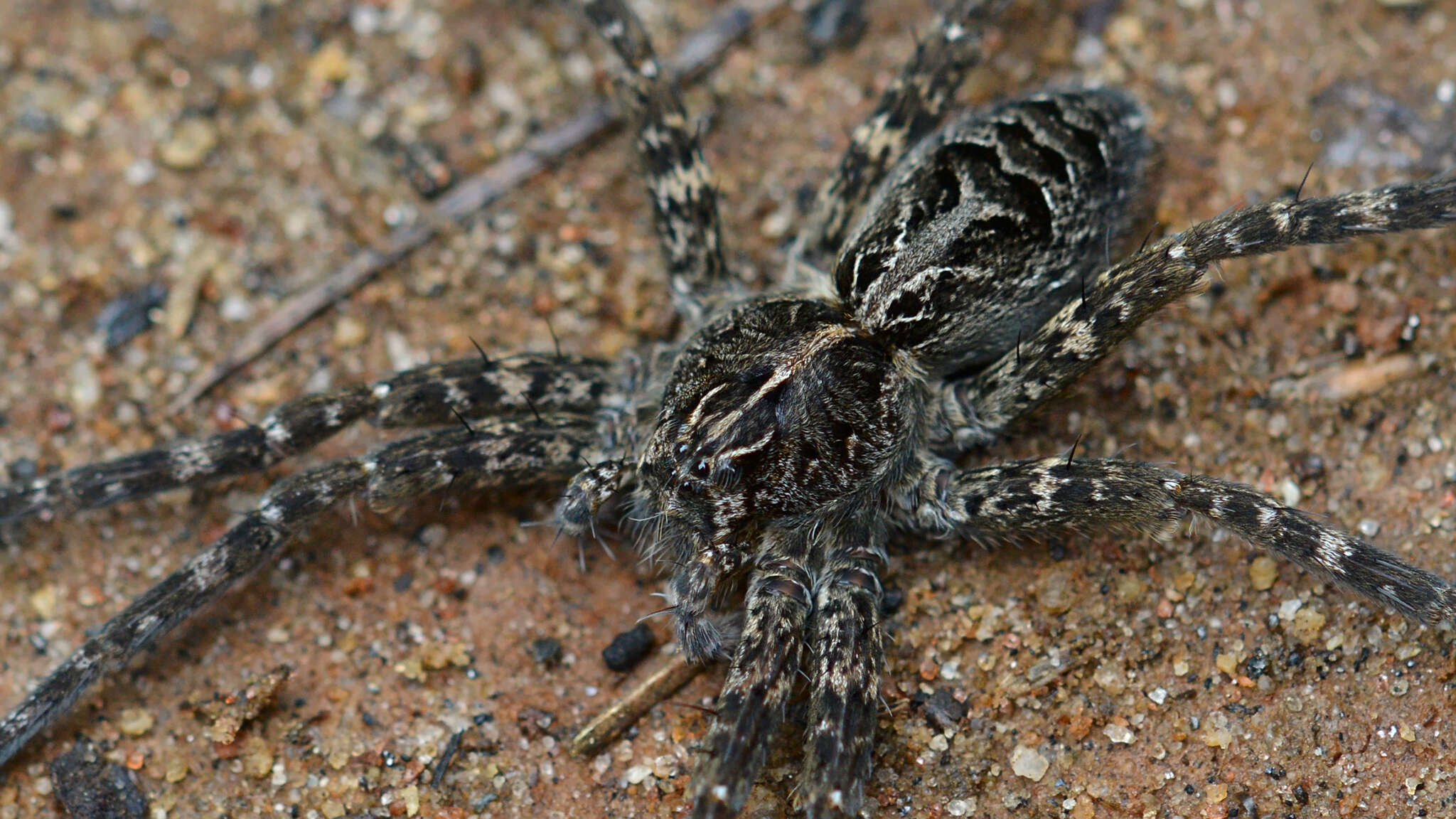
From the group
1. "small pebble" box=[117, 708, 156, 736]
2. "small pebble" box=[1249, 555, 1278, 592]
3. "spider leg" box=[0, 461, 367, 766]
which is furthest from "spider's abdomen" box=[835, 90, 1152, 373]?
"small pebble" box=[117, 708, 156, 736]

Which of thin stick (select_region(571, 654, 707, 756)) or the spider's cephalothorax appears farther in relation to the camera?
thin stick (select_region(571, 654, 707, 756))

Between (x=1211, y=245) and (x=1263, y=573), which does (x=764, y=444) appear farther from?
(x=1263, y=573)

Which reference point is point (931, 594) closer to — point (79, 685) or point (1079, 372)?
point (1079, 372)

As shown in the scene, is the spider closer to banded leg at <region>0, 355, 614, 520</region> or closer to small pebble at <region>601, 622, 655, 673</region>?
banded leg at <region>0, 355, 614, 520</region>

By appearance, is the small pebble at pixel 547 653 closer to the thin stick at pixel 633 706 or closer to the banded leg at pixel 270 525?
the thin stick at pixel 633 706

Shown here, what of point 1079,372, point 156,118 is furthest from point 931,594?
point 156,118

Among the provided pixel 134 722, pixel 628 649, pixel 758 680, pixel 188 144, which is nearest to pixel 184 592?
pixel 134 722
